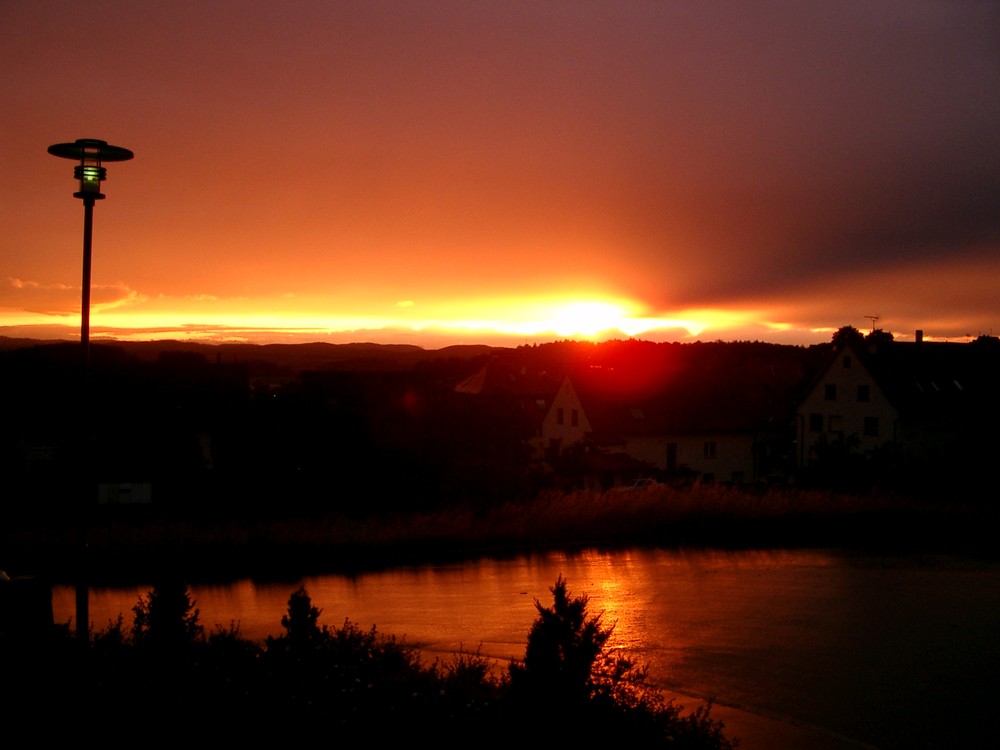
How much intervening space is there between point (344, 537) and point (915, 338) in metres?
51.5

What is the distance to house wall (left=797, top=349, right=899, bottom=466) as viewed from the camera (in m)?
48.9

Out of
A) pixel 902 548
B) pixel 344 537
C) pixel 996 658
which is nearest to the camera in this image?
pixel 996 658

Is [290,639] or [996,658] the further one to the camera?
[996,658]

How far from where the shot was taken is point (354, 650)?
28.4ft

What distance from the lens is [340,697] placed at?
7230 mm

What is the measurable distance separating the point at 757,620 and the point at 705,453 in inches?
1503

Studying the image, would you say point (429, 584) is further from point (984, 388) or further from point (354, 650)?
point (984, 388)

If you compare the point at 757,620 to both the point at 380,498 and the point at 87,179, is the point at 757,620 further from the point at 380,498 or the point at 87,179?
the point at 380,498

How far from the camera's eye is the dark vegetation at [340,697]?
661cm

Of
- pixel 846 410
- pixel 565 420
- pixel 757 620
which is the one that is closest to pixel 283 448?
pixel 757 620

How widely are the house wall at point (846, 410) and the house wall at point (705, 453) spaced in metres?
3.12

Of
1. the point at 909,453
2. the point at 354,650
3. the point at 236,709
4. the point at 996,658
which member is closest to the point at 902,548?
the point at 996,658

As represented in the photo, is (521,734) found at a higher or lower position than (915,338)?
lower

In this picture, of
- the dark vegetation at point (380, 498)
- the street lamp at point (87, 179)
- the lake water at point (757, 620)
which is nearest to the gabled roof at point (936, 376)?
the dark vegetation at point (380, 498)
